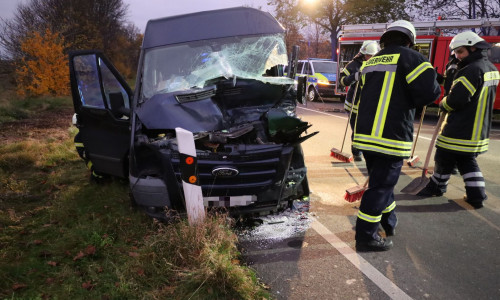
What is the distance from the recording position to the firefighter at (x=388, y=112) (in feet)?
8.84

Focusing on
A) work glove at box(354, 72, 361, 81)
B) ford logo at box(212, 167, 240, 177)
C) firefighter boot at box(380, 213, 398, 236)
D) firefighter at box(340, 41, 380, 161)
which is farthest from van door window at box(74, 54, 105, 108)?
work glove at box(354, 72, 361, 81)

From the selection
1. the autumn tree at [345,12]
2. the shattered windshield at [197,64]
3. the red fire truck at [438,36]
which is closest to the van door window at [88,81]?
the shattered windshield at [197,64]

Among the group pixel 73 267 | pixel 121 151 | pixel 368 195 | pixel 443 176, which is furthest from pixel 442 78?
pixel 73 267

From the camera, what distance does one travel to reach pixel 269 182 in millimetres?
2930

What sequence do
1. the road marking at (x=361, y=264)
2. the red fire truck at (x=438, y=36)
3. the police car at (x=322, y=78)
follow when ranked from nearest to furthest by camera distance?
the road marking at (x=361, y=264) < the red fire truck at (x=438, y=36) < the police car at (x=322, y=78)

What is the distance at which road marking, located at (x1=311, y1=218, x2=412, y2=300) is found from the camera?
2.38 meters

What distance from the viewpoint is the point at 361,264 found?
9.01ft

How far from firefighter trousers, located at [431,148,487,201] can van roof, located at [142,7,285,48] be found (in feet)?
8.92

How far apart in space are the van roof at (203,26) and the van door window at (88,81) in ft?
2.29

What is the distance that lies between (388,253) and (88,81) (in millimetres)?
3641

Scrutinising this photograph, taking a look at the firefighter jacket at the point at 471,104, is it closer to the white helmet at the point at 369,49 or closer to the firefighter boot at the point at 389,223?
the firefighter boot at the point at 389,223

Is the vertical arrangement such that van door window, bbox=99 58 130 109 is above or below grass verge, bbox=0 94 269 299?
above

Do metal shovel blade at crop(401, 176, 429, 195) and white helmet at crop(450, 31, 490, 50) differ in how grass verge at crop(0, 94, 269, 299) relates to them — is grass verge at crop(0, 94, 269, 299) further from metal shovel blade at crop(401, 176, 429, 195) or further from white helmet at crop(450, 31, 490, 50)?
white helmet at crop(450, 31, 490, 50)

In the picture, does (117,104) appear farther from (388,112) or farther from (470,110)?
(470,110)
